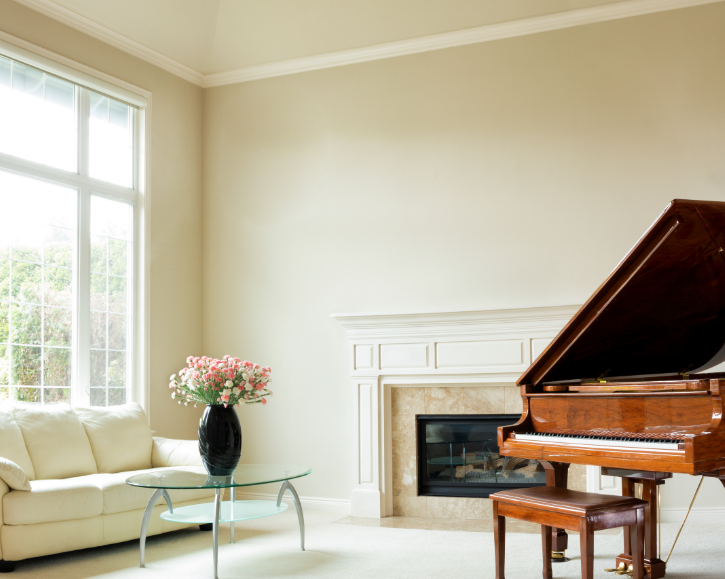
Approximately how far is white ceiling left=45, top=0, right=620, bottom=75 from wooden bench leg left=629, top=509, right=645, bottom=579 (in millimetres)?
3808

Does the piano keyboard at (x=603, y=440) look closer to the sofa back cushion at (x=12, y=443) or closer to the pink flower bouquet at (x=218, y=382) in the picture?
the pink flower bouquet at (x=218, y=382)

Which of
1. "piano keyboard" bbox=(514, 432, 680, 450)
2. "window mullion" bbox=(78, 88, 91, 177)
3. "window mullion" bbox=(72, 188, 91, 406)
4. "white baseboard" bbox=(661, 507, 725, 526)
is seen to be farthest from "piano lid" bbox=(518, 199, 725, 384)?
"window mullion" bbox=(78, 88, 91, 177)

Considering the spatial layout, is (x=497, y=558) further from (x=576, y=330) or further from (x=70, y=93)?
(x=70, y=93)

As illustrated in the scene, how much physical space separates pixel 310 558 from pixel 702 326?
246cm

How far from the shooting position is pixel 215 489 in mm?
4164

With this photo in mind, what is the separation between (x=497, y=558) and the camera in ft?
11.1

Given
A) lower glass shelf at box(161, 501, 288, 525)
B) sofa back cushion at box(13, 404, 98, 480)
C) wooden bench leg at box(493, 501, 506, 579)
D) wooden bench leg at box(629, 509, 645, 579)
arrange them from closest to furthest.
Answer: wooden bench leg at box(629, 509, 645, 579)
wooden bench leg at box(493, 501, 506, 579)
lower glass shelf at box(161, 501, 288, 525)
sofa back cushion at box(13, 404, 98, 480)

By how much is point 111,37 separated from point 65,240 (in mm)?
1626

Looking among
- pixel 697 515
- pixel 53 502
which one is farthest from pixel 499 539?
pixel 53 502

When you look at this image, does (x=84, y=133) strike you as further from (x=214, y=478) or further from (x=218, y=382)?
(x=214, y=478)

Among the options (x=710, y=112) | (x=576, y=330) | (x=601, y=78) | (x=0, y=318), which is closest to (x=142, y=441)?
(x=0, y=318)

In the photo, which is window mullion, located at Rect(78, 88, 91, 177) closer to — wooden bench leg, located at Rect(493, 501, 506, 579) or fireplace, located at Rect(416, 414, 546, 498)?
fireplace, located at Rect(416, 414, 546, 498)

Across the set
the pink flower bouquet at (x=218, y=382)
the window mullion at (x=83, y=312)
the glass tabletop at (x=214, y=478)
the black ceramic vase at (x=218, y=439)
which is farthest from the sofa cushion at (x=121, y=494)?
the window mullion at (x=83, y=312)

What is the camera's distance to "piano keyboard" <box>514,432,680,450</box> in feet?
9.43
